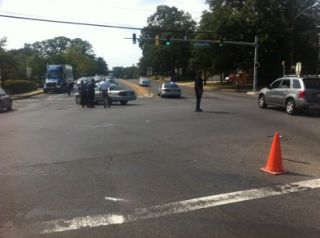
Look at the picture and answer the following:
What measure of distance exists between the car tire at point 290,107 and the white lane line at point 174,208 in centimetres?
1262

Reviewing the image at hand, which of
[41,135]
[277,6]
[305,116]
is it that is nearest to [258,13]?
[277,6]

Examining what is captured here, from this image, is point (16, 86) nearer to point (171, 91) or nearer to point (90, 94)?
point (171, 91)

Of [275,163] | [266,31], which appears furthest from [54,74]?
[275,163]

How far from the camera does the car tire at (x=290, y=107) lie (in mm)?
20250

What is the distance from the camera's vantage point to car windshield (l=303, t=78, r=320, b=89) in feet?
66.1

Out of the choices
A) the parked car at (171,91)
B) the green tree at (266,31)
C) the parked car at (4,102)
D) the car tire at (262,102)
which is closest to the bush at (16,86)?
the parked car at (171,91)

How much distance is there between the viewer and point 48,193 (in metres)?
7.34

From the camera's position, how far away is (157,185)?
7820 mm

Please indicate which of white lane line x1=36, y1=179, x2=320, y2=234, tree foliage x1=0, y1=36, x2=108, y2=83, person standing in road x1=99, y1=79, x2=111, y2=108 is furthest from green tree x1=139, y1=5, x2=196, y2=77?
white lane line x1=36, y1=179, x2=320, y2=234

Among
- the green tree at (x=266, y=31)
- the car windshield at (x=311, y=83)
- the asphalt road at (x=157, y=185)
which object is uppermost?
the green tree at (x=266, y=31)

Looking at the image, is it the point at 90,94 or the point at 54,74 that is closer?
the point at 90,94

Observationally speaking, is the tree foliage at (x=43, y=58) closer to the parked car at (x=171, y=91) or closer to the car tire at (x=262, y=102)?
the parked car at (x=171, y=91)

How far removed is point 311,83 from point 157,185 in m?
14.2

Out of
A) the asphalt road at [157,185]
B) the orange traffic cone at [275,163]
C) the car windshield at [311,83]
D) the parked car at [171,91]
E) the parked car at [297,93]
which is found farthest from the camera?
the parked car at [171,91]
